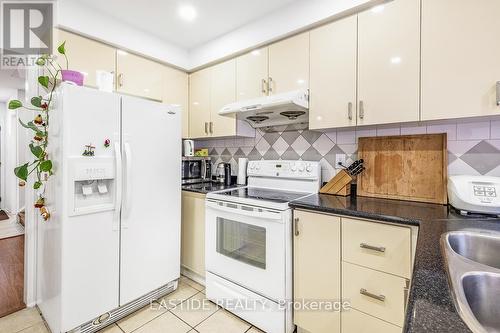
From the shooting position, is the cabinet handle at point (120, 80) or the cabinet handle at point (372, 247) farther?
the cabinet handle at point (120, 80)

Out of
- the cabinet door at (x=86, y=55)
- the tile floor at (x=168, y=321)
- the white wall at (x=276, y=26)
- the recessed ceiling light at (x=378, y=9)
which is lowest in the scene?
the tile floor at (x=168, y=321)

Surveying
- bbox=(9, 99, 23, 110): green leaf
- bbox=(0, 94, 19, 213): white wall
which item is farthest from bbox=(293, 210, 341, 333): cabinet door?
bbox=(0, 94, 19, 213): white wall

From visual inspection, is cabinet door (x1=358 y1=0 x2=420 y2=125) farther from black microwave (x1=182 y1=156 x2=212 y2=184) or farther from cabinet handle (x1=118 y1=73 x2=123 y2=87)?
cabinet handle (x1=118 y1=73 x2=123 y2=87)

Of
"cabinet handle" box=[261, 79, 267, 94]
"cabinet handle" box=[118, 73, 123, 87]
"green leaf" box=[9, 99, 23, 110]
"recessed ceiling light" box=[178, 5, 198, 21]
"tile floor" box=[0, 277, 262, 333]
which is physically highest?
"recessed ceiling light" box=[178, 5, 198, 21]

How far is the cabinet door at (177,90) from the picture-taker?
2637mm

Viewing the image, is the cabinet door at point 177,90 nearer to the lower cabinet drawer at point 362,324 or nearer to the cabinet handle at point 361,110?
the cabinet handle at point 361,110

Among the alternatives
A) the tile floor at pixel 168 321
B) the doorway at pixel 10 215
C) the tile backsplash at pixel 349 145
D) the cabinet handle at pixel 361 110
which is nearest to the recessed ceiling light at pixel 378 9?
the cabinet handle at pixel 361 110

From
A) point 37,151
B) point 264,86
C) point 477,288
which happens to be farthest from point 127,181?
point 477,288

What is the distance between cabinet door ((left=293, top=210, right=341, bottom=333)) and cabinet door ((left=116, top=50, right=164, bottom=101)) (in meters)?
1.91

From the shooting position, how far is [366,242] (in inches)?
52.7

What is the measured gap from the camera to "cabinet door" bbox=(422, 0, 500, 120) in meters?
1.26

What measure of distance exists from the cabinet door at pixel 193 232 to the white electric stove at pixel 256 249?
194 millimetres

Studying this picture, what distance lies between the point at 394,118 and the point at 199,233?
69.6 inches

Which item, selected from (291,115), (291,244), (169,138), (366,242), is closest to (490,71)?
(366,242)
